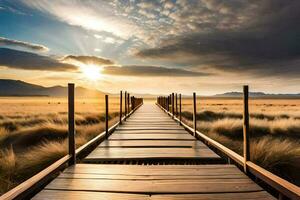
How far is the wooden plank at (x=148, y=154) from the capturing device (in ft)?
15.0

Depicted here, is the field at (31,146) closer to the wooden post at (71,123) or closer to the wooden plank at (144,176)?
the wooden post at (71,123)

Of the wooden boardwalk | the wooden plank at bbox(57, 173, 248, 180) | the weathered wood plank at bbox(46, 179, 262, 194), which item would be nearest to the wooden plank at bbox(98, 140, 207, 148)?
the wooden boardwalk

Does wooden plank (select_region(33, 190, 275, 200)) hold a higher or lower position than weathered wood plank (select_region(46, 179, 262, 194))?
lower

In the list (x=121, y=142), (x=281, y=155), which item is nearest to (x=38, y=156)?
(x=121, y=142)

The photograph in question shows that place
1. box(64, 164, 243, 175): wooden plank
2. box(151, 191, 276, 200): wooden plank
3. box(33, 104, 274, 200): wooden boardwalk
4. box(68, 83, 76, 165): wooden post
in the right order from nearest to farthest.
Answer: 1. box(151, 191, 276, 200): wooden plank
2. box(33, 104, 274, 200): wooden boardwalk
3. box(64, 164, 243, 175): wooden plank
4. box(68, 83, 76, 165): wooden post

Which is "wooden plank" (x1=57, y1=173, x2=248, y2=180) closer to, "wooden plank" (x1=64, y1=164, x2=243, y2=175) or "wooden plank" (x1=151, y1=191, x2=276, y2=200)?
"wooden plank" (x1=64, y1=164, x2=243, y2=175)

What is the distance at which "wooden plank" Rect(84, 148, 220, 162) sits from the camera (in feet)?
15.0

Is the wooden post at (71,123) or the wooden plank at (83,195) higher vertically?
the wooden post at (71,123)

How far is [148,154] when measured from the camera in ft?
15.9

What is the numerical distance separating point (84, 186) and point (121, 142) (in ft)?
10.0

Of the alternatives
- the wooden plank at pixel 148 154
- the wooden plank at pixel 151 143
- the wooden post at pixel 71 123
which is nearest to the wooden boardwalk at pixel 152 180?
the wooden plank at pixel 148 154

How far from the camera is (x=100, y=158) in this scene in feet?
14.6

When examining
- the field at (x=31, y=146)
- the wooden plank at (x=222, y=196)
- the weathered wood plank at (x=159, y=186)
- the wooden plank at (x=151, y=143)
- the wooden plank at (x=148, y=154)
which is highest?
the wooden plank at (x=151, y=143)

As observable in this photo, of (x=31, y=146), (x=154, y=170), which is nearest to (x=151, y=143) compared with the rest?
(x=154, y=170)
